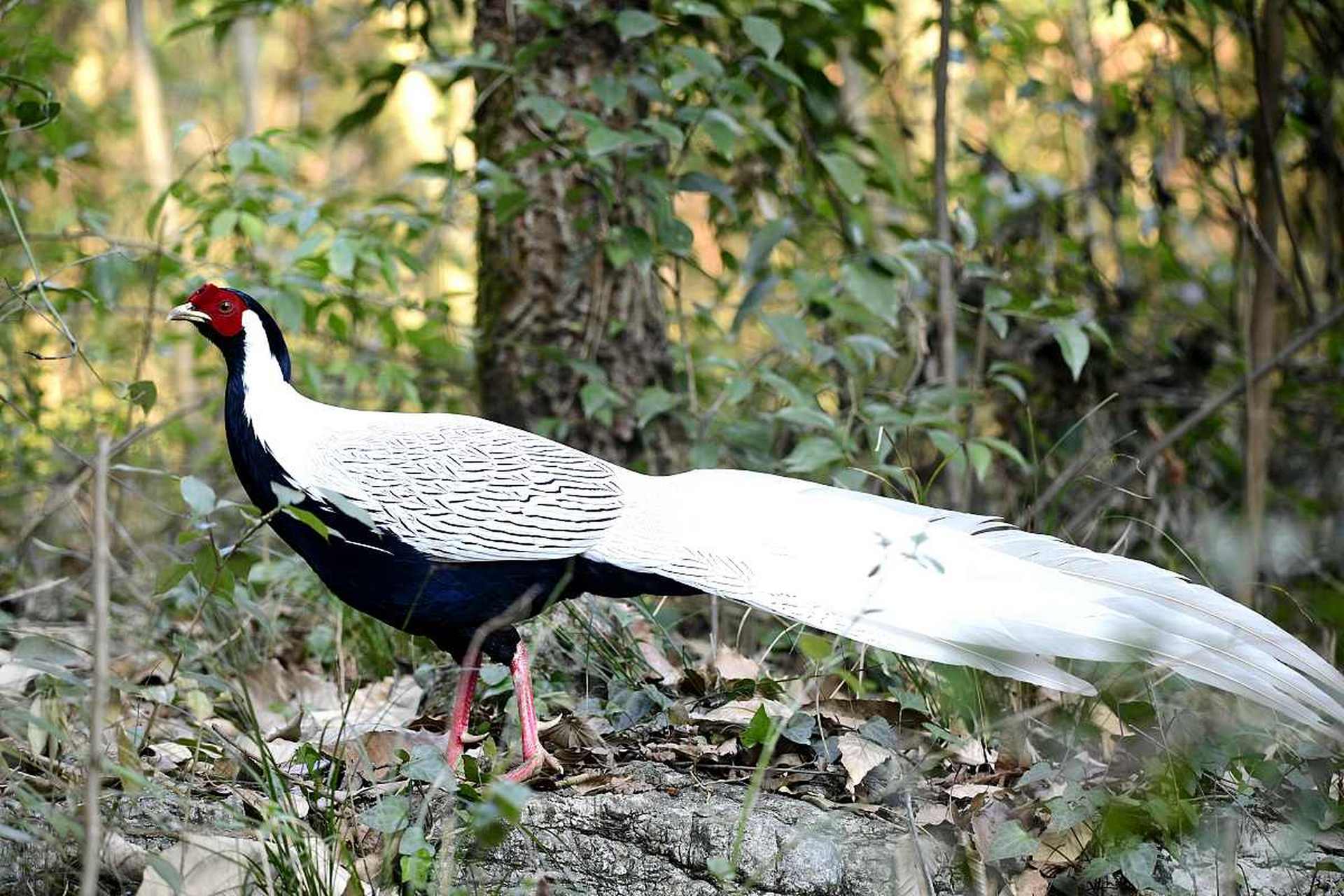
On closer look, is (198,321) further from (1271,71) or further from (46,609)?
(1271,71)

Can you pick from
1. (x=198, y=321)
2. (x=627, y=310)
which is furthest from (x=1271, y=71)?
(x=198, y=321)

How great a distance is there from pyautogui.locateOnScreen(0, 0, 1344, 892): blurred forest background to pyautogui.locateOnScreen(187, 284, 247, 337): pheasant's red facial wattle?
292mm

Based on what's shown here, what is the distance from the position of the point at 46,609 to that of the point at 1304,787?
13.2 feet

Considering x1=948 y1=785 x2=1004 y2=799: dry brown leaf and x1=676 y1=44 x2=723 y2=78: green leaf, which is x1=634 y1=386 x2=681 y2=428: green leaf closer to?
x1=676 y1=44 x2=723 y2=78: green leaf

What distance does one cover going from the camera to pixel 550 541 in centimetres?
311

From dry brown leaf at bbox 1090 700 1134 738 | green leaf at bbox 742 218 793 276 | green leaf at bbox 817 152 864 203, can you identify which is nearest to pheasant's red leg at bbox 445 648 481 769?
dry brown leaf at bbox 1090 700 1134 738

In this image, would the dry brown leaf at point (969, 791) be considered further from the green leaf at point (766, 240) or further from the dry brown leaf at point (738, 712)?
the green leaf at point (766, 240)

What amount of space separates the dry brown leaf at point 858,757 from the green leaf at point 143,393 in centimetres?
171

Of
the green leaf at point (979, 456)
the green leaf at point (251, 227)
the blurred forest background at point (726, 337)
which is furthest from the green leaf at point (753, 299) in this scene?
the green leaf at point (251, 227)

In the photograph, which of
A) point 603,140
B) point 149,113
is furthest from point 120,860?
point 149,113

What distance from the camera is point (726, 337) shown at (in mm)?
5562

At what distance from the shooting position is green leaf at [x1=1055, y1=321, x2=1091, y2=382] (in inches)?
168

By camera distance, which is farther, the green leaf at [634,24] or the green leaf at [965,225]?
the green leaf at [965,225]

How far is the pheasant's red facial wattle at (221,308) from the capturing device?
11.0 feet
